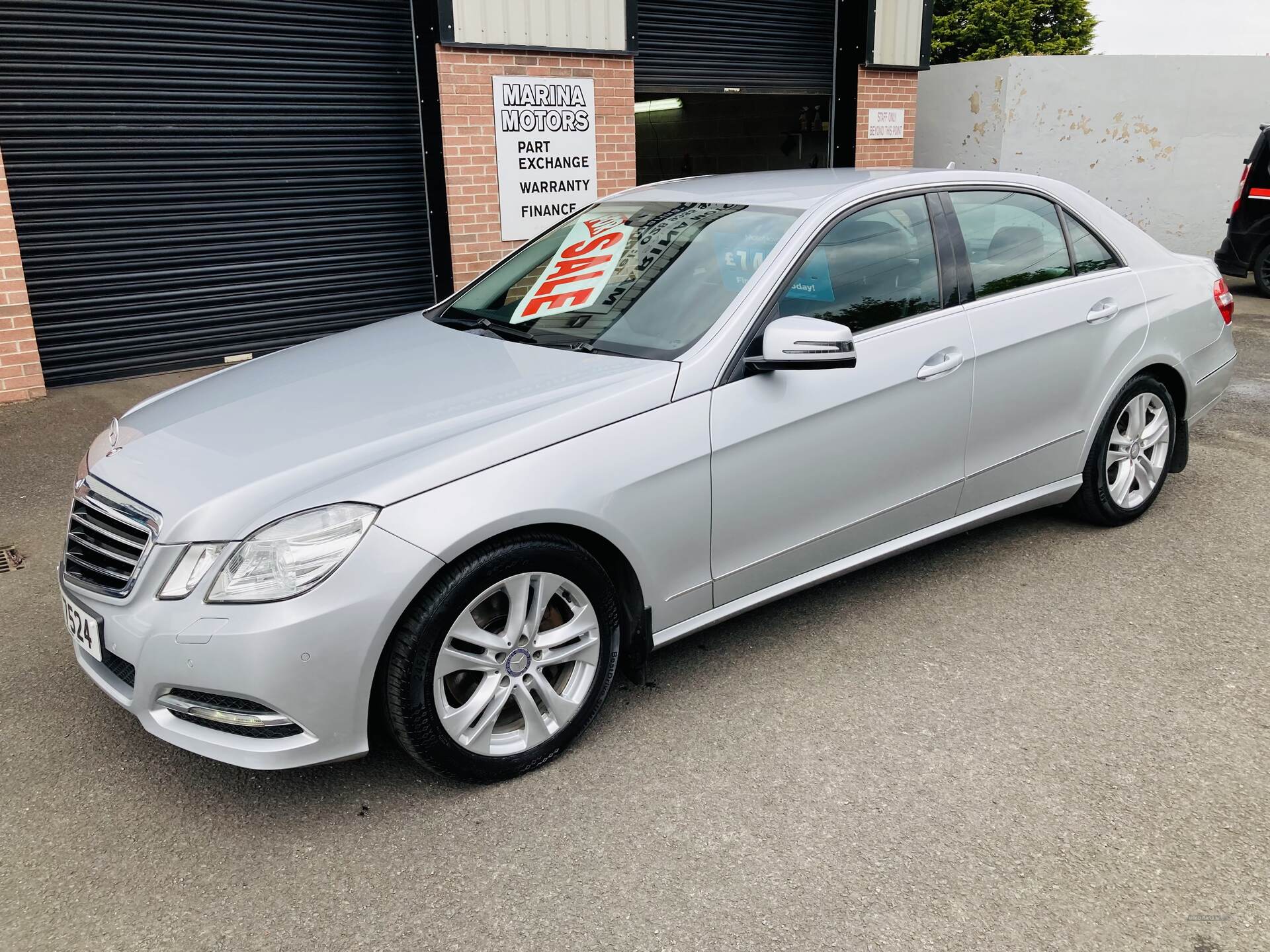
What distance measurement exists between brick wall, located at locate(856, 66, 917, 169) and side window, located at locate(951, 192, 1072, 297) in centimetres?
785

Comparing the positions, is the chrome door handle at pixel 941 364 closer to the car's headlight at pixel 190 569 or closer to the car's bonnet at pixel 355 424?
the car's bonnet at pixel 355 424

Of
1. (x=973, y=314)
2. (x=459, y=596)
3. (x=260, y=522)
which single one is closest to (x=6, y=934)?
(x=260, y=522)

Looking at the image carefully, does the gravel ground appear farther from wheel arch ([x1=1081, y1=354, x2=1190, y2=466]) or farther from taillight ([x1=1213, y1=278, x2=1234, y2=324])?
taillight ([x1=1213, y1=278, x2=1234, y2=324])

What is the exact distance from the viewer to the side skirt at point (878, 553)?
11.0 ft

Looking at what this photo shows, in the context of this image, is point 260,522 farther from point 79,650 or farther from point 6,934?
point 6,934

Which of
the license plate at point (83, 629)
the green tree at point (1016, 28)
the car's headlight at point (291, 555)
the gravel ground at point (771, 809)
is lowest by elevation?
the gravel ground at point (771, 809)

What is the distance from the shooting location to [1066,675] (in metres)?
3.53

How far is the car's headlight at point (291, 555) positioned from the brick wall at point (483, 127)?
21.3 feet

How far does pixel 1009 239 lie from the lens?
4.17 meters

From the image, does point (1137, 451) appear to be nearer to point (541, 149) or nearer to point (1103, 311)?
point (1103, 311)

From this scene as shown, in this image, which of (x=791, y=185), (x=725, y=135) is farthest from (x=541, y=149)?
(x=725, y=135)

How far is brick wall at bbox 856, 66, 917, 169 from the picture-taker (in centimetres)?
1164

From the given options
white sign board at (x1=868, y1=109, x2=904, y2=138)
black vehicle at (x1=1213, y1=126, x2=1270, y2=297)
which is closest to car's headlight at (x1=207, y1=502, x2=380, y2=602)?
white sign board at (x1=868, y1=109, x2=904, y2=138)

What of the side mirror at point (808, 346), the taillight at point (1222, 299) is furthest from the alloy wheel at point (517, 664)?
the taillight at point (1222, 299)
